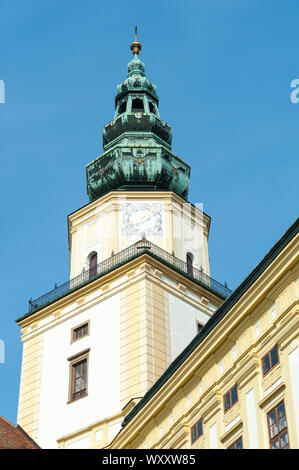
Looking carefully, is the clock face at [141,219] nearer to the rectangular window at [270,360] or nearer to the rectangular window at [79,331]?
the rectangular window at [79,331]

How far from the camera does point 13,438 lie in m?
34.5

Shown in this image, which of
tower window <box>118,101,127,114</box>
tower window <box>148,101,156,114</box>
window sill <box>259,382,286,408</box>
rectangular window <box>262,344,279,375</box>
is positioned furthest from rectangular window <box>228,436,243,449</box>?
tower window <box>118,101,127,114</box>

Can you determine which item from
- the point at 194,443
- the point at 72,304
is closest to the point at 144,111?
the point at 72,304

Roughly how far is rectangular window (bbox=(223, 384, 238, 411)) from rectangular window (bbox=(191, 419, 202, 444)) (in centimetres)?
129

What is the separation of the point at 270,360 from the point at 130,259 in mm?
15599

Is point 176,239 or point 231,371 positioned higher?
point 176,239

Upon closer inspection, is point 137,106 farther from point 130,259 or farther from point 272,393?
point 272,393

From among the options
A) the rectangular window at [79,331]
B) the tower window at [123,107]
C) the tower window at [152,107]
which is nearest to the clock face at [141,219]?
the rectangular window at [79,331]

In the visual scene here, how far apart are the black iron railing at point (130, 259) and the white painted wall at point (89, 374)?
59.1 inches

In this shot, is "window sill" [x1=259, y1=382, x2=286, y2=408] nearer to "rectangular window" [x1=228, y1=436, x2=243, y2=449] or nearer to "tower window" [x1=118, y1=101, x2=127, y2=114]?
"rectangular window" [x1=228, y1=436, x2=243, y2=449]

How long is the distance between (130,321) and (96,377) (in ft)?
7.69

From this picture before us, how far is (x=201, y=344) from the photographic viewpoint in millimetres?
24469

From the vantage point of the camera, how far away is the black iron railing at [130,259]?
37388 millimetres
